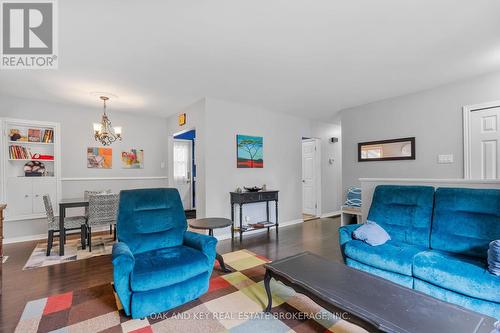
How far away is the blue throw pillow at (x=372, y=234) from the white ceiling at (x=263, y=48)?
1.96 m

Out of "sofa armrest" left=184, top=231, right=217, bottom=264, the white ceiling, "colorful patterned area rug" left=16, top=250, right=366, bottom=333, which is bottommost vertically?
"colorful patterned area rug" left=16, top=250, right=366, bottom=333

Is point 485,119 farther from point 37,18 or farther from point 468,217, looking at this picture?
point 37,18

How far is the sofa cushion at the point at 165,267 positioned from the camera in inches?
73.6

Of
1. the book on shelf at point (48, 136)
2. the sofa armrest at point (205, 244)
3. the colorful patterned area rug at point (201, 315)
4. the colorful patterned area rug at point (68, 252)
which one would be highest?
the book on shelf at point (48, 136)

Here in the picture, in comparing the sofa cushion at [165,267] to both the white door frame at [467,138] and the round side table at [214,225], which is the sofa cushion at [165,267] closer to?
the round side table at [214,225]

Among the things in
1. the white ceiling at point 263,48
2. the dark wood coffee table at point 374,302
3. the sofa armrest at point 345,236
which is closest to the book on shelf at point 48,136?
the white ceiling at point 263,48

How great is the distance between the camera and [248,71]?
3180 mm

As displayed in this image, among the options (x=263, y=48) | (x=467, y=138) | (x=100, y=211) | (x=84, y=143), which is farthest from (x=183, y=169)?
(x=467, y=138)

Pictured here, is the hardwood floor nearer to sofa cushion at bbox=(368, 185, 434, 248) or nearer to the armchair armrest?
the armchair armrest

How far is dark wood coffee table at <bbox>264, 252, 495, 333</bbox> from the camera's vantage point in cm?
127

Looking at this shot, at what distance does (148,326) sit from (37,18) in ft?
8.94

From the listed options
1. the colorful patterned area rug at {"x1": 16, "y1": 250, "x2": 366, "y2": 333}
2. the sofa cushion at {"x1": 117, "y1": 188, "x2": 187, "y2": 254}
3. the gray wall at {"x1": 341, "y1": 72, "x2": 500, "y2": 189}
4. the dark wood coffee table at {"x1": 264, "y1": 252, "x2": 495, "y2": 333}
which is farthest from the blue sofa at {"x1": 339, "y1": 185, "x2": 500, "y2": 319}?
the sofa cushion at {"x1": 117, "y1": 188, "x2": 187, "y2": 254}

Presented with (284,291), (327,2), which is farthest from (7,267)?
(327,2)

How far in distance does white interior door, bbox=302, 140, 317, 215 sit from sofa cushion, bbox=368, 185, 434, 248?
3.28m
